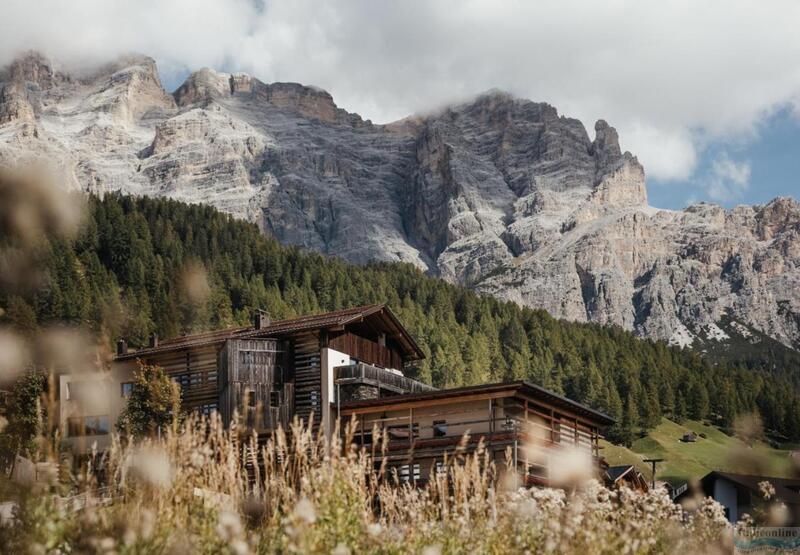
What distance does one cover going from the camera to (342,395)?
130 ft

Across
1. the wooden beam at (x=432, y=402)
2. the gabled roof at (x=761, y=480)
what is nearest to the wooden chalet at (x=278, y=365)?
the wooden beam at (x=432, y=402)

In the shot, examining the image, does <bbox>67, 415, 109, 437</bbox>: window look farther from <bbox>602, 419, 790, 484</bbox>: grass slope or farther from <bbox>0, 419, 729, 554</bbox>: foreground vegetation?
<bbox>602, 419, 790, 484</bbox>: grass slope

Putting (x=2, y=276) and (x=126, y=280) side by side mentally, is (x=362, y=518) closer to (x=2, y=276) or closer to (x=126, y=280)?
(x=2, y=276)

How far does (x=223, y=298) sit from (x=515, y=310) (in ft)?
178

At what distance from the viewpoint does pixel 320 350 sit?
39406 millimetres

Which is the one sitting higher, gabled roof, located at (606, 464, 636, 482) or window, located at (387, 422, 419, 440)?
window, located at (387, 422, 419, 440)

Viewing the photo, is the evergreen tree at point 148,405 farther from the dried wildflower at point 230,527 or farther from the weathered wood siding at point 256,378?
the dried wildflower at point 230,527

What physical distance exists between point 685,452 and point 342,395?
216 ft

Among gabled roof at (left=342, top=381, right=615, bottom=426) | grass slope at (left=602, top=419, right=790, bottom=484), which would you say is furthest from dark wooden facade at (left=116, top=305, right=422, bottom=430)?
grass slope at (left=602, top=419, right=790, bottom=484)

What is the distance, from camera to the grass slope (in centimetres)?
8338

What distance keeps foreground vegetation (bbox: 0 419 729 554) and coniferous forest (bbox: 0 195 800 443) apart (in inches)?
2931

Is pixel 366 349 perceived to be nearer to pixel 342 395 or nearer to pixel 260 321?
pixel 342 395

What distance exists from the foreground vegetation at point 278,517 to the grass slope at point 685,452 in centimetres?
6810

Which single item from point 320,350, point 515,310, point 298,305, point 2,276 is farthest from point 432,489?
point 515,310
